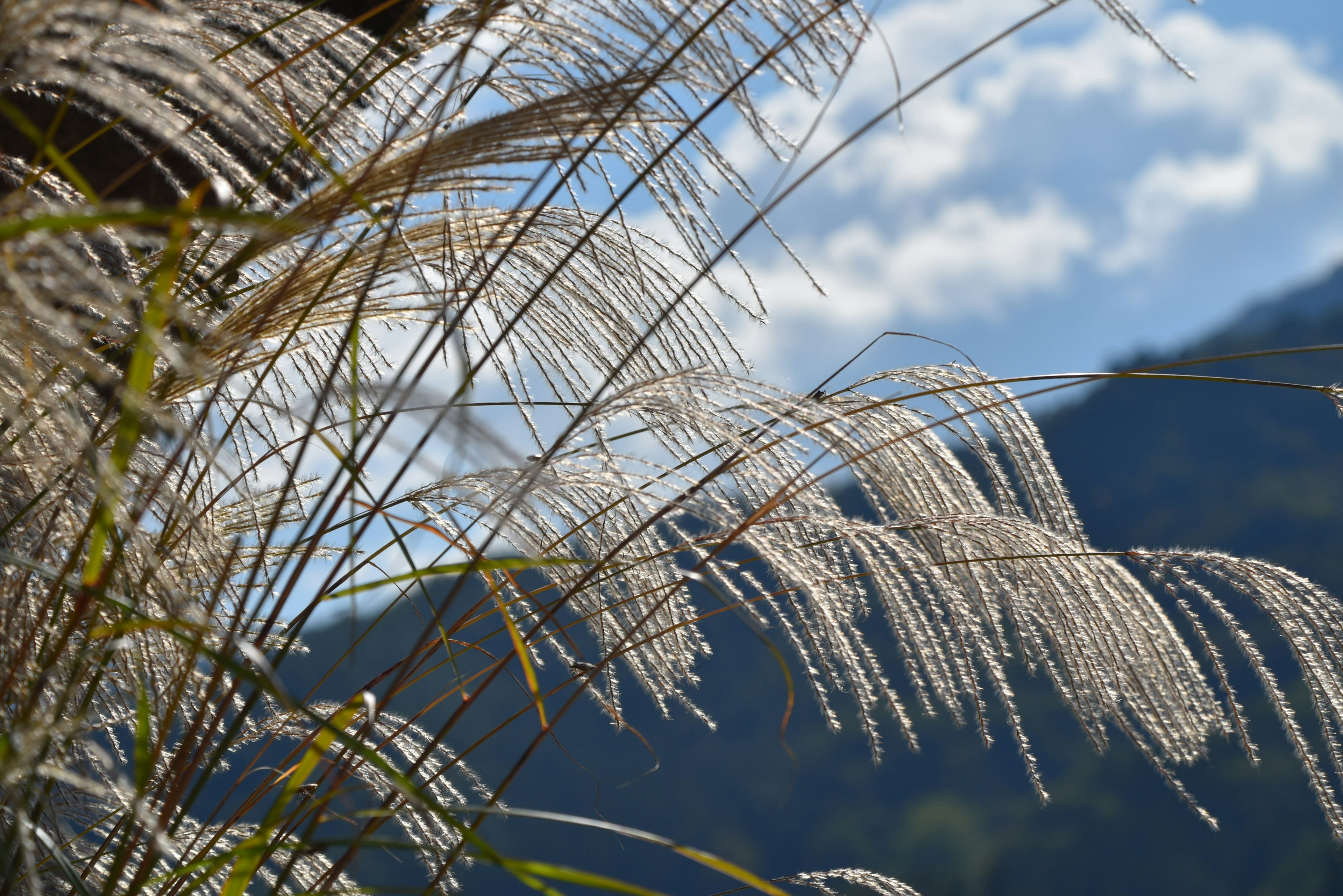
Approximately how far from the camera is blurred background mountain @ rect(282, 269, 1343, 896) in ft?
112

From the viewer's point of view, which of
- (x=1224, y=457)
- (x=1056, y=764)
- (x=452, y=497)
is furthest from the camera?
(x=1224, y=457)

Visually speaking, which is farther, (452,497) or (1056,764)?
(1056,764)

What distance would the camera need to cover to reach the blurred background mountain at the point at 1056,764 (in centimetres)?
3400

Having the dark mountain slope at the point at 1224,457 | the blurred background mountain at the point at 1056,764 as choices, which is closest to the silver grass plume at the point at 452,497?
the blurred background mountain at the point at 1056,764

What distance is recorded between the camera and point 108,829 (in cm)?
110

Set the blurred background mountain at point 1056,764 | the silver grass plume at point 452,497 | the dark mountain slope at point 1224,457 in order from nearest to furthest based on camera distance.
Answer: the silver grass plume at point 452,497, the blurred background mountain at point 1056,764, the dark mountain slope at point 1224,457

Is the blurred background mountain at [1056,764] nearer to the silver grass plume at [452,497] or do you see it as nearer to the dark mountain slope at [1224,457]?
the dark mountain slope at [1224,457]

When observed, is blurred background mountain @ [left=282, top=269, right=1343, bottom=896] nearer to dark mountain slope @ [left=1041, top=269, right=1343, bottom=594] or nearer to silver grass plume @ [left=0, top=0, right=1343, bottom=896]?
dark mountain slope @ [left=1041, top=269, right=1343, bottom=594]

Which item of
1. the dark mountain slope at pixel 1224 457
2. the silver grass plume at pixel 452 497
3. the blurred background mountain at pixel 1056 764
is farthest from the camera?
the dark mountain slope at pixel 1224 457

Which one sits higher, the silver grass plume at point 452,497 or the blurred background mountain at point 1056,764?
the blurred background mountain at point 1056,764

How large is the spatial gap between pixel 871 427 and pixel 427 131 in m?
0.50

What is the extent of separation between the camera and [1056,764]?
38.2 metres

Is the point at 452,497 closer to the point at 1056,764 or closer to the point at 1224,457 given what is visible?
the point at 1056,764

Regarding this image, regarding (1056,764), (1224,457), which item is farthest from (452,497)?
(1224,457)
